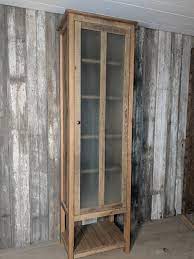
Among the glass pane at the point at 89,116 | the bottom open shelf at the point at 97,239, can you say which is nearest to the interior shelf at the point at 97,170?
the glass pane at the point at 89,116

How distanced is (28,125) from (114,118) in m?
0.74

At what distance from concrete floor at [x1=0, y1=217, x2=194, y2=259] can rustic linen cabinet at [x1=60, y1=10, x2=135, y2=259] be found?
0.12 m

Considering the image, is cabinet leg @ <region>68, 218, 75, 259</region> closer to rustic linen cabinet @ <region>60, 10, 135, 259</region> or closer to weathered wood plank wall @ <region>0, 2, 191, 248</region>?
rustic linen cabinet @ <region>60, 10, 135, 259</region>

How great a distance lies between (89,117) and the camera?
1.86 m

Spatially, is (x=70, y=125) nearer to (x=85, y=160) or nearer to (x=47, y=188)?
(x=85, y=160)

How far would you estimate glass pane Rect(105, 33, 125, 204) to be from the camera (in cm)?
187

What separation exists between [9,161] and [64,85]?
2.62 feet

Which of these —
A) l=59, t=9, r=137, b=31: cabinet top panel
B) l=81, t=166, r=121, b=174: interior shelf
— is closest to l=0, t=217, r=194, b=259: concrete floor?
l=81, t=166, r=121, b=174: interior shelf

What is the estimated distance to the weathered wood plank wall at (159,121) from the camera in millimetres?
2381

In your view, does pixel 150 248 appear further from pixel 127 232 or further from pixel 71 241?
pixel 71 241

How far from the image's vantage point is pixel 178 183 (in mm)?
2664

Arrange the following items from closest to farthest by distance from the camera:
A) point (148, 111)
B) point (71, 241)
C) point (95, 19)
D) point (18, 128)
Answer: point (95, 19), point (71, 241), point (18, 128), point (148, 111)

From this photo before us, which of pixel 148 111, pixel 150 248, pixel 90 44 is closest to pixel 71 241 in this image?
pixel 150 248

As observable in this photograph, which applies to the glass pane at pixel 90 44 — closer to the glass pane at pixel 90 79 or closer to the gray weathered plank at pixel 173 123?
the glass pane at pixel 90 79
